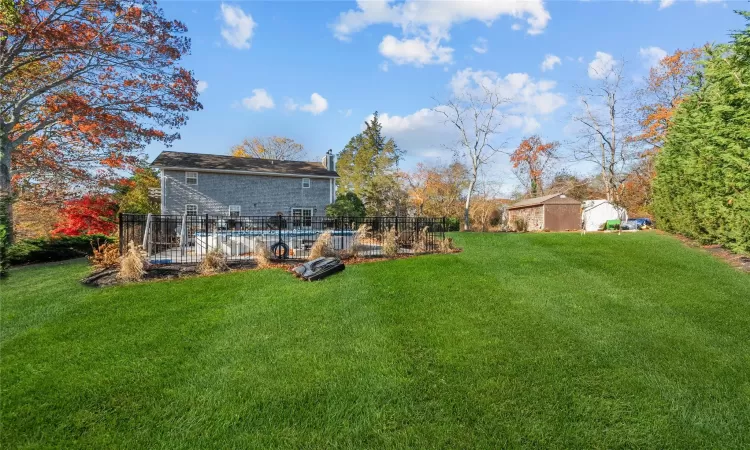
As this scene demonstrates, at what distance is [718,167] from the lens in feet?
30.2

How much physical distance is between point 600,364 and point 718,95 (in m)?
10.3

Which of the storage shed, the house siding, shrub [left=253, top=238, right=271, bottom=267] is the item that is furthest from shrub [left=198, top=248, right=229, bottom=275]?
the storage shed

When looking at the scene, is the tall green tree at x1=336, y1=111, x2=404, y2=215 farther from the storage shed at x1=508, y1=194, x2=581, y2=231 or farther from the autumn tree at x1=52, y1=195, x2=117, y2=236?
the autumn tree at x1=52, y1=195, x2=117, y2=236

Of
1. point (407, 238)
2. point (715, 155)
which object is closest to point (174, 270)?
point (407, 238)

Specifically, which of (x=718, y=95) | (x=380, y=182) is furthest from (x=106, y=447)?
(x=380, y=182)

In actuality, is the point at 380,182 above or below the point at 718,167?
above

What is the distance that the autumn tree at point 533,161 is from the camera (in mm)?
35938

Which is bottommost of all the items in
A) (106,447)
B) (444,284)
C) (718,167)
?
(106,447)

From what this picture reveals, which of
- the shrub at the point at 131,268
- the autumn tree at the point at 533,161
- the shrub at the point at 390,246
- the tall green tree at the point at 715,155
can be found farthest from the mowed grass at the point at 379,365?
the autumn tree at the point at 533,161

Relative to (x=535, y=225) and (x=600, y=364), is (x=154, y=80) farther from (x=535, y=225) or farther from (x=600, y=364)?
(x=535, y=225)

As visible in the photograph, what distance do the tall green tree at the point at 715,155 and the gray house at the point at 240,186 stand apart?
18.0 metres

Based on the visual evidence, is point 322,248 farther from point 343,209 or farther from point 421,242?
point 343,209

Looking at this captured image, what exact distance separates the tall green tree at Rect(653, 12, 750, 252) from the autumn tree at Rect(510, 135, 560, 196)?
24287 mm

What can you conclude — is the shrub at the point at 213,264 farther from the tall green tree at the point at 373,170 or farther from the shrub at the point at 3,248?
the tall green tree at the point at 373,170
